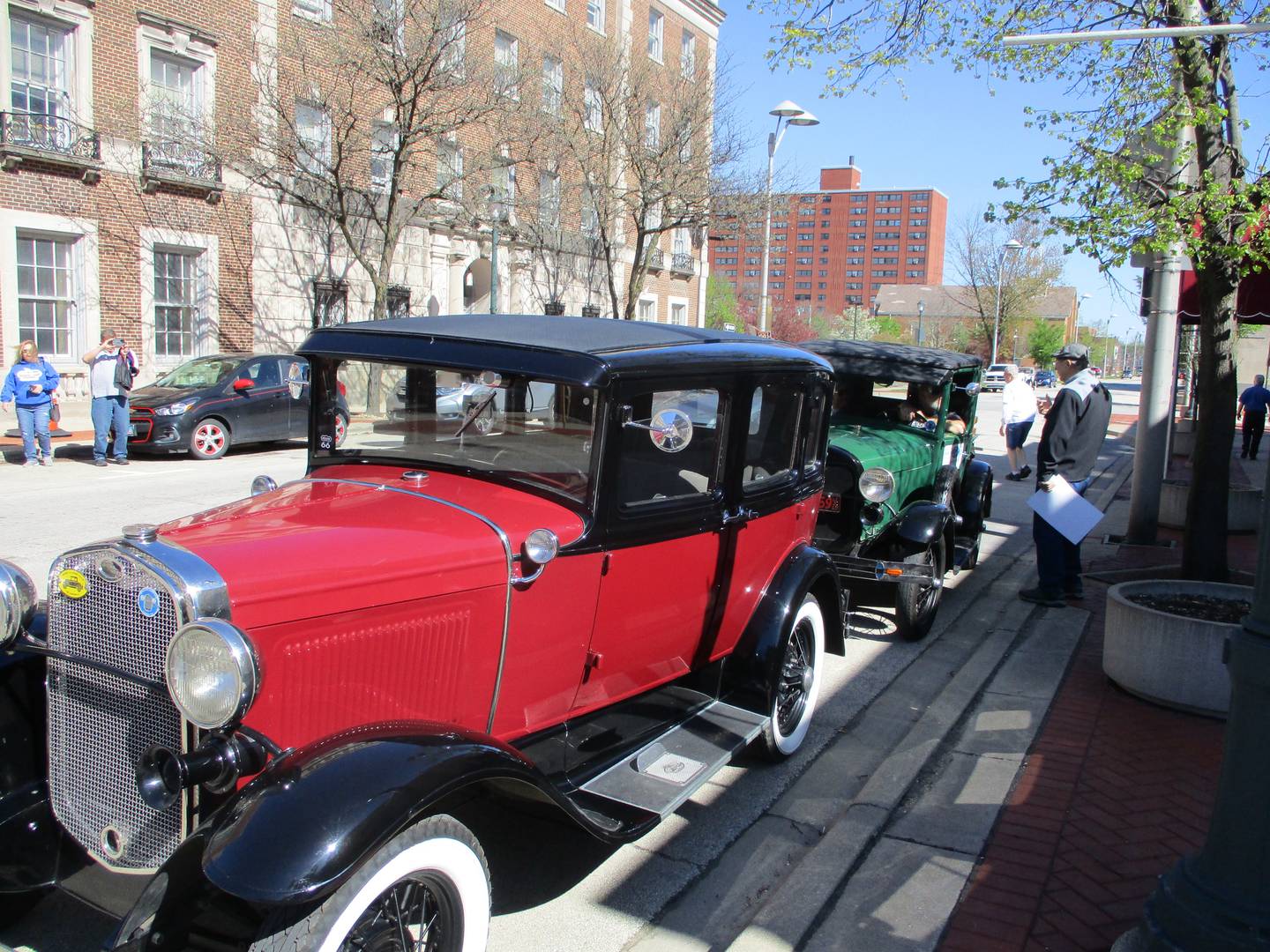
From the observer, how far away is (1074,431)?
691 centimetres

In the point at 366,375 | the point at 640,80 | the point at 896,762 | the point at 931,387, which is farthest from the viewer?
the point at 640,80

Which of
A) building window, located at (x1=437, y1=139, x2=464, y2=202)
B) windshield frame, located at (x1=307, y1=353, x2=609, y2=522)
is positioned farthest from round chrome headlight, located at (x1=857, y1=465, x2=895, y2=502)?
building window, located at (x1=437, y1=139, x2=464, y2=202)

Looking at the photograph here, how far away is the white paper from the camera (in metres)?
6.79

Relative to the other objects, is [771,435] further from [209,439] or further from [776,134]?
[776,134]

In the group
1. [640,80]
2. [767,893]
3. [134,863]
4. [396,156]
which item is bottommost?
[767,893]

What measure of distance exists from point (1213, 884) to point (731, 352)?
2.38 meters

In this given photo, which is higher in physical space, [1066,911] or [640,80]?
[640,80]

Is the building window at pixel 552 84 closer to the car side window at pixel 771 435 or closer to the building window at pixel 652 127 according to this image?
the building window at pixel 652 127

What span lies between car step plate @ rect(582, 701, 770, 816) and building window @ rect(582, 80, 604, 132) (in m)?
22.1

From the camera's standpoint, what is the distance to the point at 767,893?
3389 mm

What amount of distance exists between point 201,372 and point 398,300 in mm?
8278

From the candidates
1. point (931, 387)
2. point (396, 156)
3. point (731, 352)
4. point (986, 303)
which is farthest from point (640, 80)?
point (986, 303)

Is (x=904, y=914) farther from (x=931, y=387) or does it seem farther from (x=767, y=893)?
(x=931, y=387)

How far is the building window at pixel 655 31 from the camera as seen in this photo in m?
30.2
